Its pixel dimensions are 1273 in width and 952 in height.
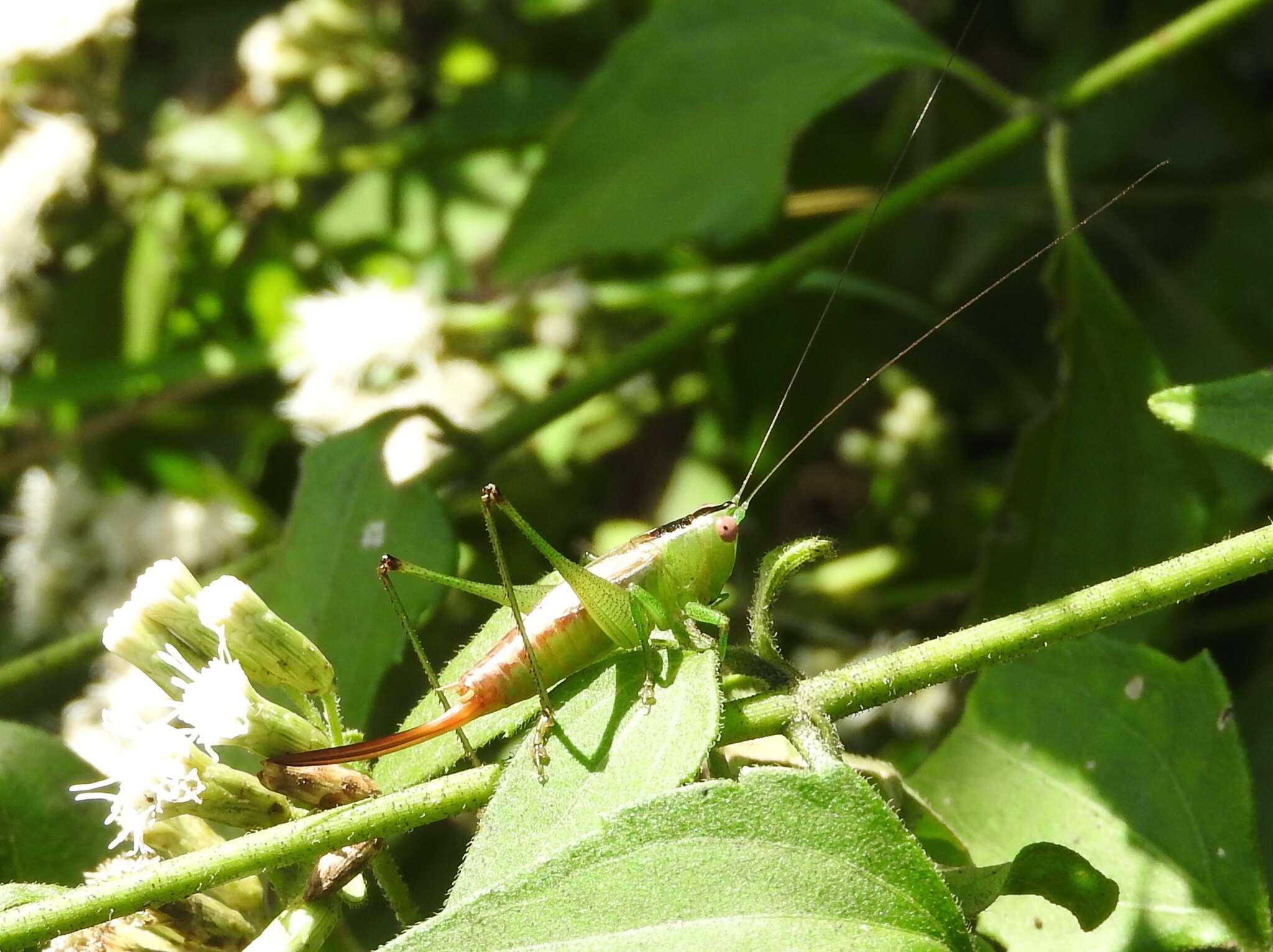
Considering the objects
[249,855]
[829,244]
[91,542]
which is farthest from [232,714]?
[91,542]

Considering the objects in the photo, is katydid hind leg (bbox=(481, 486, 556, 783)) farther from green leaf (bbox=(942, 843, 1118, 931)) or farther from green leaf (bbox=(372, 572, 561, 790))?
green leaf (bbox=(942, 843, 1118, 931))

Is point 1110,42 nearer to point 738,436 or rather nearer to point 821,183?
point 821,183

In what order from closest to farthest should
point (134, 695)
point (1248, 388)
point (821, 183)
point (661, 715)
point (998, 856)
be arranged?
point (661, 715), point (1248, 388), point (998, 856), point (134, 695), point (821, 183)

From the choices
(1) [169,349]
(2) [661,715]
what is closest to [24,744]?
(2) [661,715]

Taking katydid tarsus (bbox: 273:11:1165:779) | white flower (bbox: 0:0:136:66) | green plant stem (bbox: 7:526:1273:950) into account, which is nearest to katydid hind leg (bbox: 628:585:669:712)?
katydid tarsus (bbox: 273:11:1165:779)

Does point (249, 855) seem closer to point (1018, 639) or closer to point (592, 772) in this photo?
point (592, 772)

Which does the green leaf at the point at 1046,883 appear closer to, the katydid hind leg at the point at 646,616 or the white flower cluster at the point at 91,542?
the katydid hind leg at the point at 646,616

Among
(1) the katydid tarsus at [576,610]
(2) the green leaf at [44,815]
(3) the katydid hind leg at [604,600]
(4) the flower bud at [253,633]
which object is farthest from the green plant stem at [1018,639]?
(2) the green leaf at [44,815]
